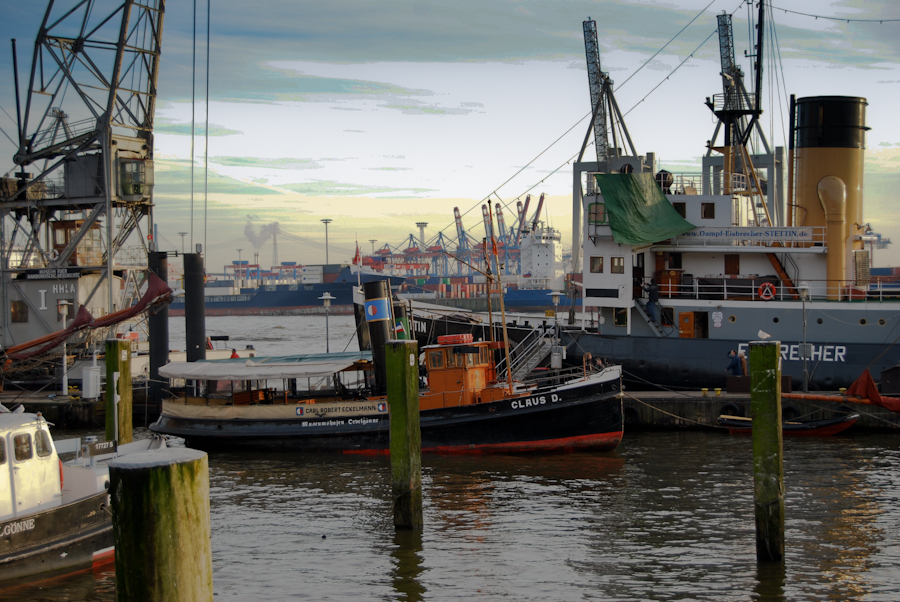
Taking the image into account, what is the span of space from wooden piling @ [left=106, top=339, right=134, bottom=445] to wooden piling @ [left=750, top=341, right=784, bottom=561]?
13.8 meters

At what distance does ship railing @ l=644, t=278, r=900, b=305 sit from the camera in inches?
1078

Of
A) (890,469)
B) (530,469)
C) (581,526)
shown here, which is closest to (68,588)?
(581,526)

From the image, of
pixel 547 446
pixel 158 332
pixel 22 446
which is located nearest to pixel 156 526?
pixel 22 446

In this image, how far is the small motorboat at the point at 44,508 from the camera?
11.6 m

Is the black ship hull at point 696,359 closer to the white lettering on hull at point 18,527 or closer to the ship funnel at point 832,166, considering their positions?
the ship funnel at point 832,166

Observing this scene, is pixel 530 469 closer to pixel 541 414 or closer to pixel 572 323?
pixel 541 414

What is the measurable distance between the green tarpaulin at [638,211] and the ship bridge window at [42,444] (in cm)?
2043

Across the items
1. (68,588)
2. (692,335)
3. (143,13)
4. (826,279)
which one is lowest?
(68,588)

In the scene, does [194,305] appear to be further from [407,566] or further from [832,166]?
[832,166]

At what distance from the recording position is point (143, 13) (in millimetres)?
32781

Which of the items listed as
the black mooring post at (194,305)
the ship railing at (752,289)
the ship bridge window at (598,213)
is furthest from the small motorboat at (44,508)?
the ship railing at (752,289)

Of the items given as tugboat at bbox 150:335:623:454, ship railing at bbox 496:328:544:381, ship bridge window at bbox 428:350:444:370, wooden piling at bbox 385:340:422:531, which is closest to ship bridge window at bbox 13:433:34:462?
wooden piling at bbox 385:340:422:531

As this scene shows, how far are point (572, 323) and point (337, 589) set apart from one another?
816 inches

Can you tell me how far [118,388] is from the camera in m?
18.2
